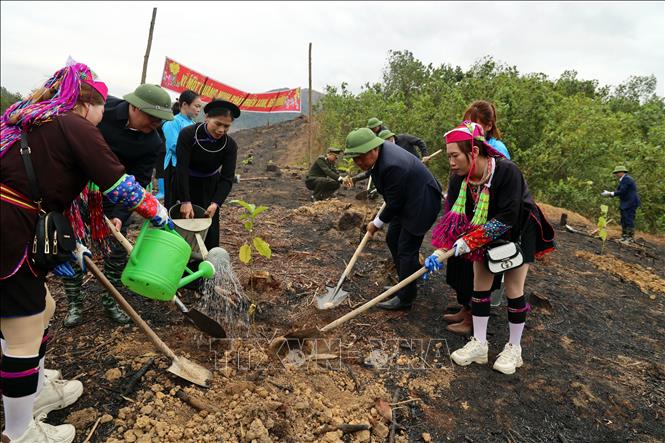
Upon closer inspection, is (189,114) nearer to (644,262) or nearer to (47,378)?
(47,378)

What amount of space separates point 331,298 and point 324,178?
4.93 m

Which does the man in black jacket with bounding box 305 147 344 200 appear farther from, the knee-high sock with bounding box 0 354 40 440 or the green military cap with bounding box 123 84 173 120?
the knee-high sock with bounding box 0 354 40 440

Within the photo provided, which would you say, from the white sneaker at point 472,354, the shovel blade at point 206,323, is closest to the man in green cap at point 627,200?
the white sneaker at point 472,354

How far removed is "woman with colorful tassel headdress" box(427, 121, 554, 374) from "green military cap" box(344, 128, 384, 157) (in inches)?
26.7

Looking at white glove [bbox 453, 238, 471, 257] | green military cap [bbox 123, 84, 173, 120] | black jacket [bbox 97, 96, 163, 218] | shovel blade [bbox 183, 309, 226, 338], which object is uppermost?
green military cap [bbox 123, 84, 173, 120]

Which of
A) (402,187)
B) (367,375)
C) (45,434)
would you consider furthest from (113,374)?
(402,187)

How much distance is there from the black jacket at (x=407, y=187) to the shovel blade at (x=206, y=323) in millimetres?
1693

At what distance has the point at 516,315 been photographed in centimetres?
263

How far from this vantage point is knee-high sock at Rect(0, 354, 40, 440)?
59.8 inches

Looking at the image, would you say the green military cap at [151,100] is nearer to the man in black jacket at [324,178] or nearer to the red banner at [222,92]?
the man in black jacket at [324,178]

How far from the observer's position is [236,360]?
2459 mm

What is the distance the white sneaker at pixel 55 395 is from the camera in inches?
73.5

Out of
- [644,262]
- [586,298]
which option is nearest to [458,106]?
[644,262]

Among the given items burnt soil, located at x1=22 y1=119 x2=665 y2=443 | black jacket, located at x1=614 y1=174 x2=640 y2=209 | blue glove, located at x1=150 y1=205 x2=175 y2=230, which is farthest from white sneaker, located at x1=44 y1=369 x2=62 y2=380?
black jacket, located at x1=614 y1=174 x2=640 y2=209
